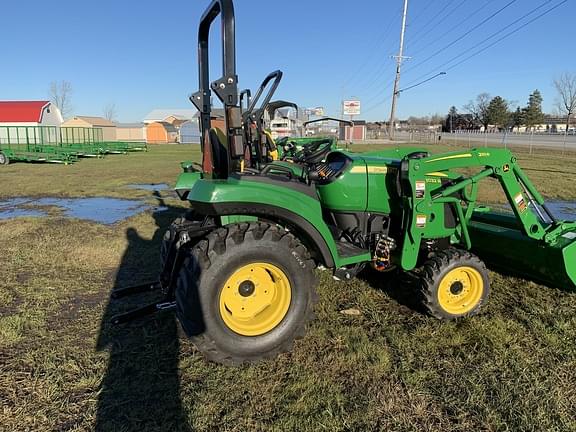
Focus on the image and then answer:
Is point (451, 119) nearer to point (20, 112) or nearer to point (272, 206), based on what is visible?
point (20, 112)

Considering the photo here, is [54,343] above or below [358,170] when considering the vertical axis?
below

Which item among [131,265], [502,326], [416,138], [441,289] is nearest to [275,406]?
[441,289]

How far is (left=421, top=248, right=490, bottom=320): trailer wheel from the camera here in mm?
3598

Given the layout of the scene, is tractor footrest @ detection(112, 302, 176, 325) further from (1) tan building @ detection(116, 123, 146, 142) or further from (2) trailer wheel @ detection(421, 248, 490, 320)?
(1) tan building @ detection(116, 123, 146, 142)

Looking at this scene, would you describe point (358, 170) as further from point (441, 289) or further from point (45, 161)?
point (45, 161)

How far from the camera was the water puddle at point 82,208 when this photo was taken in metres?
8.21

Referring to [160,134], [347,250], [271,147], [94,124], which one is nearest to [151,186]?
[271,147]

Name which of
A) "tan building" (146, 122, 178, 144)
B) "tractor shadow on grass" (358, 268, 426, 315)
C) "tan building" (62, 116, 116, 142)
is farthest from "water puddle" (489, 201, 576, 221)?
"tan building" (146, 122, 178, 144)

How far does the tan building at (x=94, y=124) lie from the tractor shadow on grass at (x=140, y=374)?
5969cm

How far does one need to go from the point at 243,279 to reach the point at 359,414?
1.17 m

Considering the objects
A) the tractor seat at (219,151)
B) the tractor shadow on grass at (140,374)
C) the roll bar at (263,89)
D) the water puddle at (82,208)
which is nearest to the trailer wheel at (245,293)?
the tractor shadow on grass at (140,374)

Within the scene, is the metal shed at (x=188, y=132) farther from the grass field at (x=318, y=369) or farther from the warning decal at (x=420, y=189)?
the warning decal at (x=420, y=189)

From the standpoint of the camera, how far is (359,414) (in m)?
2.50

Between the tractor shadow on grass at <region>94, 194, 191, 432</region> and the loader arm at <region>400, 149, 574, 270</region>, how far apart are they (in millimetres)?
2076
